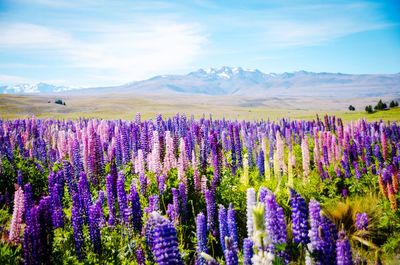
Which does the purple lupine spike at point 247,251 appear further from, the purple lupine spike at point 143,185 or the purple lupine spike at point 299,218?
the purple lupine spike at point 143,185

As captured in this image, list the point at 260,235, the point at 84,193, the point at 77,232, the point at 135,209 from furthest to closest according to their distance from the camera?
the point at 84,193 < the point at 135,209 < the point at 77,232 < the point at 260,235

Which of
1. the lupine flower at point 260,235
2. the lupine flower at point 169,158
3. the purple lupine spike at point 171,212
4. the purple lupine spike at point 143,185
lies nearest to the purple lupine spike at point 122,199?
the purple lupine spike at point 171,212

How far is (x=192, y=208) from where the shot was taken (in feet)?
20.5

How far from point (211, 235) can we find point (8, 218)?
14.0 feet

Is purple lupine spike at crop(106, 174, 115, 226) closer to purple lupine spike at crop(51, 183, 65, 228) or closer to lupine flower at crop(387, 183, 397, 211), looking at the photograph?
purple lupine spike at crop(51, 183, 65, 228)

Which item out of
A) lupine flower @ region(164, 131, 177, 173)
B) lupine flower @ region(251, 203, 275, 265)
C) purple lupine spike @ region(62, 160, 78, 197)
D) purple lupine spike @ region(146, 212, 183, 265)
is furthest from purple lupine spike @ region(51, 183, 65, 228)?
lupine flower @ region(251, 203, 275, 265)

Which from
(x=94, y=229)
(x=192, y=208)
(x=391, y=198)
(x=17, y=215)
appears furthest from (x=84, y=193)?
(x=391, y=198)

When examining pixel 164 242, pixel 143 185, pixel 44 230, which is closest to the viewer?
pixel 164 242

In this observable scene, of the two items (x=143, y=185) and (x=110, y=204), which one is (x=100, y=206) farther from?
(x=143, y=185)

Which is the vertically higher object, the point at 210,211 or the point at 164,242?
the point at 164,242

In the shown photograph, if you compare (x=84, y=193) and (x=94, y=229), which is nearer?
(x=94, y=229)

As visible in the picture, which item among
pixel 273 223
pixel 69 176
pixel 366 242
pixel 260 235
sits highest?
pixel 260 235

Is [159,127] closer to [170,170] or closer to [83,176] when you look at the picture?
[170,170]

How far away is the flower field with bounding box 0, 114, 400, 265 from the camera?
3264mm
